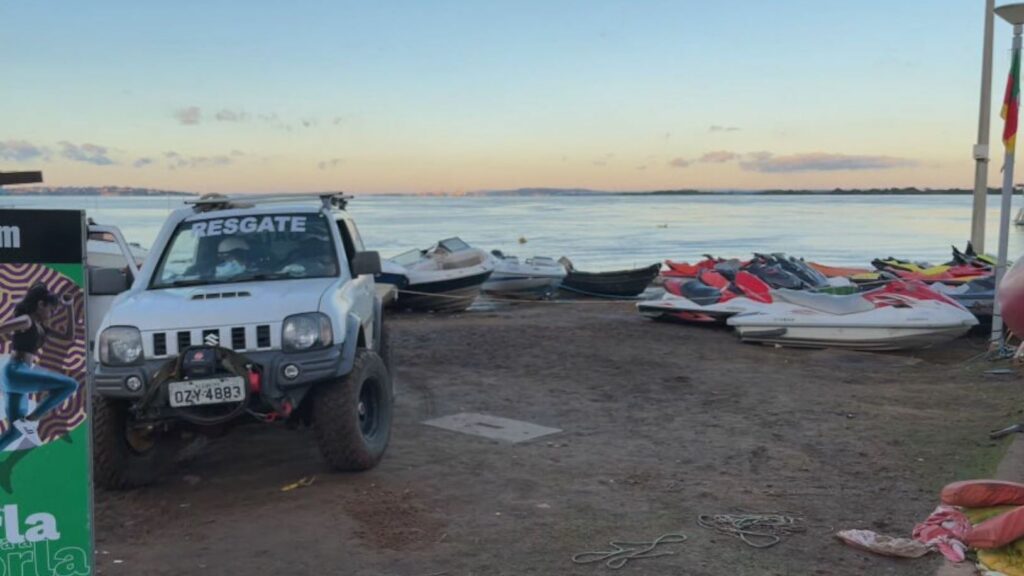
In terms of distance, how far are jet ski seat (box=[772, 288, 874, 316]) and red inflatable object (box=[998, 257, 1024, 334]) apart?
8325 millimetres

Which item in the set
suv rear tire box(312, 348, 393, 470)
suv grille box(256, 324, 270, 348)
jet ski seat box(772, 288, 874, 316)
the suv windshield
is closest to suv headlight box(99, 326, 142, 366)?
suv grille box(256, 324, 270, 348)

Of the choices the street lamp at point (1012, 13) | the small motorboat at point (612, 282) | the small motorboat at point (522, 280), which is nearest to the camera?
the street lamp at point (1012, 13)

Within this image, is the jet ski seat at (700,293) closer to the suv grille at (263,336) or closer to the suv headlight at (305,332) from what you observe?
the suv headlight at (305,332)

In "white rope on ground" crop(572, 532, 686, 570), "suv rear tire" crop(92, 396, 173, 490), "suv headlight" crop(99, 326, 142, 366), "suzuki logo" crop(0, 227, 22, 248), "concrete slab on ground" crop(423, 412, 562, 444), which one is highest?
"suzuki logo" crop(0, 227, 22, 248)

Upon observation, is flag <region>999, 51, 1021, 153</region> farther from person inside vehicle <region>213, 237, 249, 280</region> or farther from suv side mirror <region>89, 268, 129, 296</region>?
suv side mirror <region>89, 268, 129, 296</region>

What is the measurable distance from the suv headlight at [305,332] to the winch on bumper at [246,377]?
2.0 inches

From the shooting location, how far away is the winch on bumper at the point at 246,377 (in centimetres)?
567

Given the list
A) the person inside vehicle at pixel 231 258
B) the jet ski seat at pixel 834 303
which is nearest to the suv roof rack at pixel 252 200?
the person inside vehicle at pixel 231 258

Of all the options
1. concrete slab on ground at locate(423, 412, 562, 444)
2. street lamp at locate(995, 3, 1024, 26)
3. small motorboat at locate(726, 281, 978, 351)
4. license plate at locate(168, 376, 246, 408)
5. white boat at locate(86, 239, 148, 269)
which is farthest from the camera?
small motorboat at locate(726, 281, 978, 351)

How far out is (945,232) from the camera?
63.7 meters

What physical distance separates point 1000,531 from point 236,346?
15.4 feet

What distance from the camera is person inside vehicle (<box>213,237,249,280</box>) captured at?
6879 millimetres

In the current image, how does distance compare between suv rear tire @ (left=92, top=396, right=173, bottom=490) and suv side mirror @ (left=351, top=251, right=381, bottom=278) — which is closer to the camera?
suv rear tire @ (left=92, top=396, right=173, bottom=490)

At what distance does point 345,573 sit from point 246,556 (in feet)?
2.26
